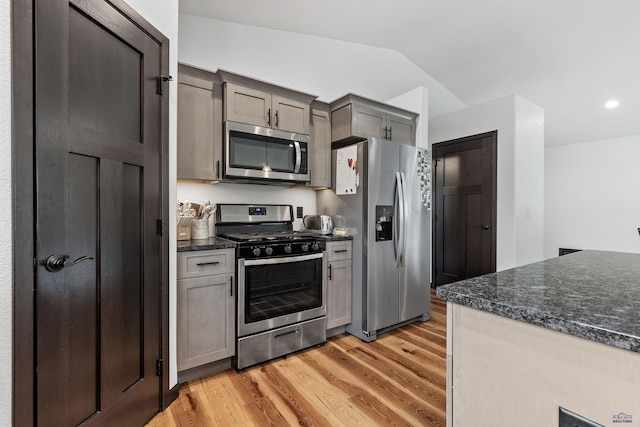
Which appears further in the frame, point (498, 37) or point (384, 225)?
point (498, 37)

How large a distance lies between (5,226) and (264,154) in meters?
1.76

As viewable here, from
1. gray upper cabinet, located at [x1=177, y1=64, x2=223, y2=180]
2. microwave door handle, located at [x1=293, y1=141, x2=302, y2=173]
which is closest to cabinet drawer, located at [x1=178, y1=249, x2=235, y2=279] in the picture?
gray upper cabinet, located at [x1=177, y1=64, x2=223, y2=180]

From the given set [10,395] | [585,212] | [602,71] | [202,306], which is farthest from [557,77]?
[10,395]

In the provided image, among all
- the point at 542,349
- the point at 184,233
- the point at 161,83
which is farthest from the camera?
the point at 184,233

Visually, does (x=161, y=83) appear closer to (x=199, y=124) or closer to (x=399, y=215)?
(x=199, y=124)

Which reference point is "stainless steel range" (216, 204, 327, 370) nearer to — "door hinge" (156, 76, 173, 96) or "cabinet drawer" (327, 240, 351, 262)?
"cabinet drawer" (327, 240, 351, 262)

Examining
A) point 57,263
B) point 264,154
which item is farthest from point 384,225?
point 57,263

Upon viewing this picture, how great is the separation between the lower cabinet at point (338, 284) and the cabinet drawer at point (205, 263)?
35.6 inches

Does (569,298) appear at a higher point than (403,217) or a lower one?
lower

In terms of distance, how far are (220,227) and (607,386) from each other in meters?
2.52

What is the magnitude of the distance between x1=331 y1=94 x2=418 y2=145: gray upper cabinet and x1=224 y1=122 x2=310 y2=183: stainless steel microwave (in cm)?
41

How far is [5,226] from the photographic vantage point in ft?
3.34

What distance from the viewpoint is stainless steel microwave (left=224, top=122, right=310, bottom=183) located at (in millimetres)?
2406

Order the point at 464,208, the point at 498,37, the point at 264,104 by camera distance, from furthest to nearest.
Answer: the point at 464,208, the point at 498,37, the point at 264,104
